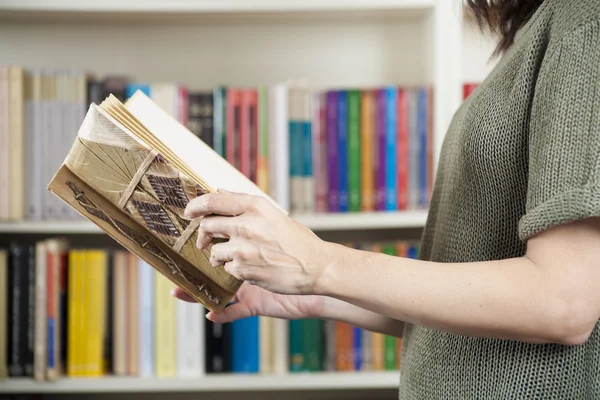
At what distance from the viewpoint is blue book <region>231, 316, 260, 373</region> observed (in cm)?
144

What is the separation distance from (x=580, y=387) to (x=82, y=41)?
4.70 ft

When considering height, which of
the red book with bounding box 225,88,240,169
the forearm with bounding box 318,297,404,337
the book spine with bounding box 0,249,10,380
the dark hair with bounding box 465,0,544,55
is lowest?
the book spine with bounding box 0,249,10,380

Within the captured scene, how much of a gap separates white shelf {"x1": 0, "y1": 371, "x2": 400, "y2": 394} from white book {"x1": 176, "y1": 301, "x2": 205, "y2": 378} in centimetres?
3

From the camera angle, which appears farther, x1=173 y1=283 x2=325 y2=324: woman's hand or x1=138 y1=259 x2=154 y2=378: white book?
x1=138 y1=259 x2=154 y2=378: white book

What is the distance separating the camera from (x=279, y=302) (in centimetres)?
89

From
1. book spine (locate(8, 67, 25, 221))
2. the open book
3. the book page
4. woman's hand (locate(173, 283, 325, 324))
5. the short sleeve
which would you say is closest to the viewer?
the short sleeve

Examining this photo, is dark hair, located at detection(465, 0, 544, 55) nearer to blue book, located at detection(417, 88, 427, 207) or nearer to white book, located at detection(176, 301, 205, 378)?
blue book, located at detection(417, 88, 427, 207)

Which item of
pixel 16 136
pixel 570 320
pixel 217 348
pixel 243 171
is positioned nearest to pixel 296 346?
pixel 217 348

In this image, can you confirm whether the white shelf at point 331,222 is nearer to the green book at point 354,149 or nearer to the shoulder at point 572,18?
the green book at point 354,149

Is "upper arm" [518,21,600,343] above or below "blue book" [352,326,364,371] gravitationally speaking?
above

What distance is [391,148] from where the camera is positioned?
1428 mm

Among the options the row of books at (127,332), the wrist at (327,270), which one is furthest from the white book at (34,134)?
the wrist at (327,270)

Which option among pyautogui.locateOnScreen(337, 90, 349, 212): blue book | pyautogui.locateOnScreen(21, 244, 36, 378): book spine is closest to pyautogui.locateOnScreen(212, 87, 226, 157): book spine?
pyautogui.locateOnScreen(337, 90, 349, 212): blue book

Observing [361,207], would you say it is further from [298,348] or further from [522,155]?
[522,155]
